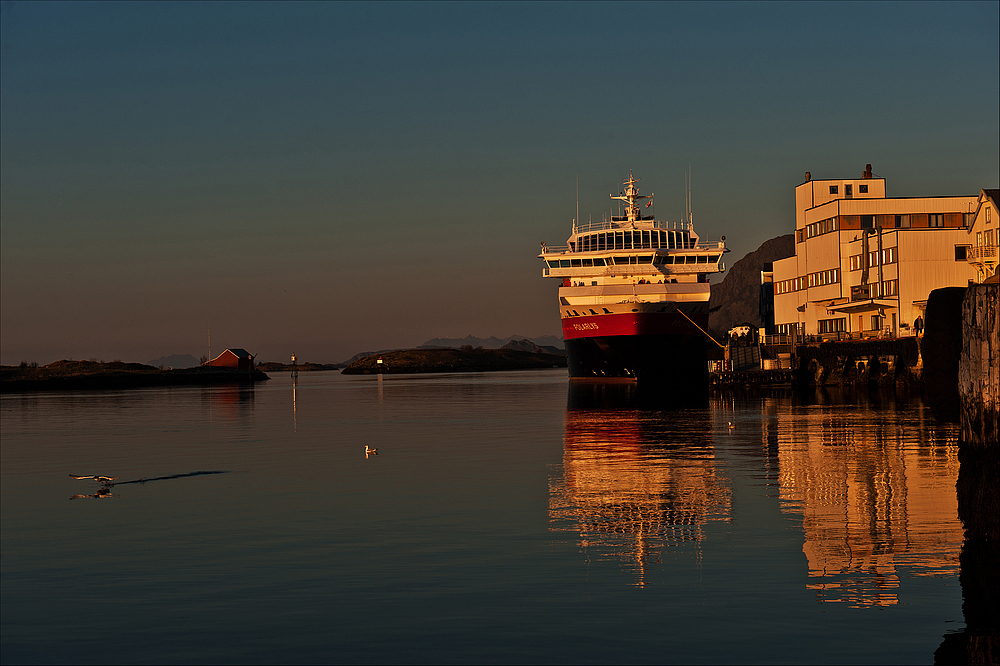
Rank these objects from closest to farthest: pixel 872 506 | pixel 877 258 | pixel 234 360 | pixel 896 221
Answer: pixel 872 506 < pixel 877 258 < pixel 896 221 < pixel 234 360

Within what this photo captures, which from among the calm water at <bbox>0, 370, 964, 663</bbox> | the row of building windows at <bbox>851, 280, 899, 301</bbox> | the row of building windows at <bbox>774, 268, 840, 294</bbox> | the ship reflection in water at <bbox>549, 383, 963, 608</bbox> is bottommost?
the calm water at <bbox>0, 370, 964, 663</bbox>

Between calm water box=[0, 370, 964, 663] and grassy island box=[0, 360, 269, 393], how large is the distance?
114m

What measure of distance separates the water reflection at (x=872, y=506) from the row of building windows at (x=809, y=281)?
206ft

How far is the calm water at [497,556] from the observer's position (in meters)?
10.6

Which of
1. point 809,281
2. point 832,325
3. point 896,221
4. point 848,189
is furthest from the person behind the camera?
point 809,281

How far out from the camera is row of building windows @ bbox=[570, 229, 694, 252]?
301 ft

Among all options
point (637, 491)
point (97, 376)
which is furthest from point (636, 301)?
point (97, 376)

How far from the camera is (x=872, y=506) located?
A: 18.0m

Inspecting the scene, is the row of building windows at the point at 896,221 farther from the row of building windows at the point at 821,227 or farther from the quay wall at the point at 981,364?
the quay wall at the point at 981,364

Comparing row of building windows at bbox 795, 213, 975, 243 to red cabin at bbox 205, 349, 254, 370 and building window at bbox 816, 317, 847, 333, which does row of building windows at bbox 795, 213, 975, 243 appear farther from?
red cabin at bbox 205, 349, 254, 370

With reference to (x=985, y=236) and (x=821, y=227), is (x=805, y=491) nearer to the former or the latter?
(x=985, y=236)

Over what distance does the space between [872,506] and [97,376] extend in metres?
145

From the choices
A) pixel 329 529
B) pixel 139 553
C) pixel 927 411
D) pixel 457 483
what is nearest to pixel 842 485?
pixel 457 483

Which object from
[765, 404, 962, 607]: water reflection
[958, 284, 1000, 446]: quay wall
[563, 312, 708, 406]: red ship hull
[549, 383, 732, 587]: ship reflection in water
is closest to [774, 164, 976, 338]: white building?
[563, 312, 708, 406]: red ship hull
